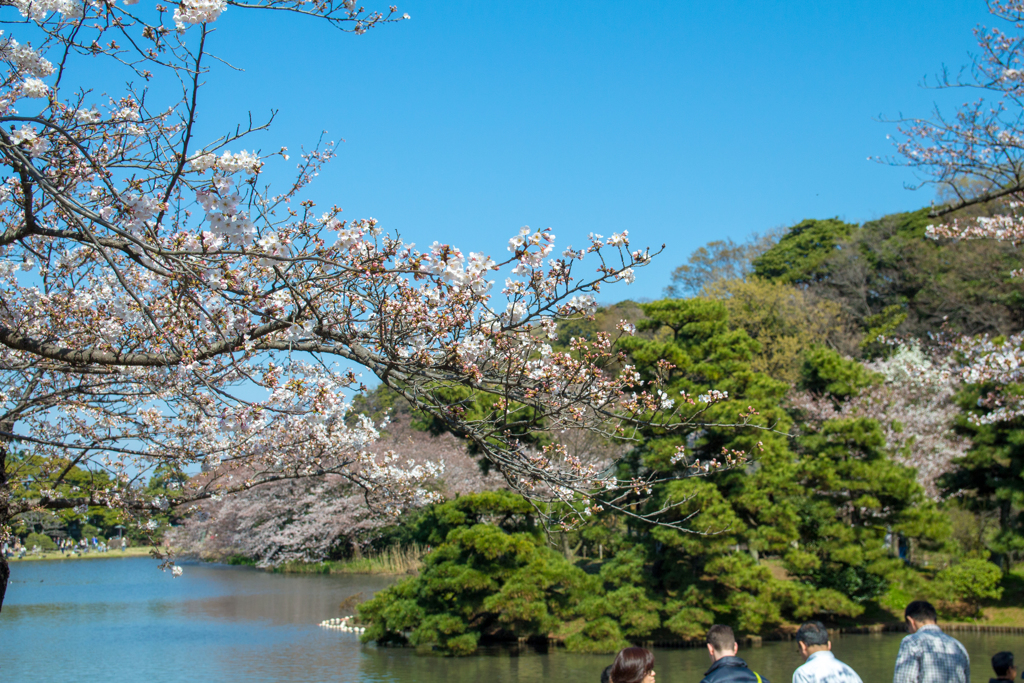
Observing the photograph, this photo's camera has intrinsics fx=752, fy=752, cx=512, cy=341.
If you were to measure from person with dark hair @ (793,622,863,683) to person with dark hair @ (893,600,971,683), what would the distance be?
527 millimetres

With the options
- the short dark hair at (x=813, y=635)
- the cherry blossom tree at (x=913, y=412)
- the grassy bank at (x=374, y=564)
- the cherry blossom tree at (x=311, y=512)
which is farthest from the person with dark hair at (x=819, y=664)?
the cherry blossom tree at (x=311, y=512)

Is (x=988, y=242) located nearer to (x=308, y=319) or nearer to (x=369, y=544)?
(x=369, y=544)

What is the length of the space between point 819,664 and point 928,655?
0.77 metres

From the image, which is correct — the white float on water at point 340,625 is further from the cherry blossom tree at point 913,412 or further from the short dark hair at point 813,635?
the short dark hair at point 813,635

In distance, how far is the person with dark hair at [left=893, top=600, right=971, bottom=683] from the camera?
3318 mm

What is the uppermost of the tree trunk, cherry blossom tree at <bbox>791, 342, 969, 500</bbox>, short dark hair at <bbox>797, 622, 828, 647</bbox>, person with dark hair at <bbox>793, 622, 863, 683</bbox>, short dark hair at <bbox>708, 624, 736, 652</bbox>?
cherry blossom tree at <bbox>791, 342, 969, 500</bbox>

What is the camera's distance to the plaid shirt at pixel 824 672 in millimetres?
2926

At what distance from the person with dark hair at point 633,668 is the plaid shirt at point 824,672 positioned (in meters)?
0.91

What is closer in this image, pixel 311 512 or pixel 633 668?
pixel 633 668

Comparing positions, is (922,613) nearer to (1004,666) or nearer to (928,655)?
(928,655)

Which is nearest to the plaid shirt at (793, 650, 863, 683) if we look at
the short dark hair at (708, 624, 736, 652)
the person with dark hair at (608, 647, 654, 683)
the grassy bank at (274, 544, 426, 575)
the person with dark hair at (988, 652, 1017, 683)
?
the short dark hair at (708, 624, 736, 652)

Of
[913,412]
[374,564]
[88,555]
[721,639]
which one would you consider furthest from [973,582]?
[88,555]

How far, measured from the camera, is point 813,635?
10.2 ft

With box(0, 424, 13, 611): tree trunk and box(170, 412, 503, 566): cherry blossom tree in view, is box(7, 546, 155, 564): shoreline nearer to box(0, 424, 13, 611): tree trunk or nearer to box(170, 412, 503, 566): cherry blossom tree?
box(170, 412, 503, 566): cherry blossom tree
